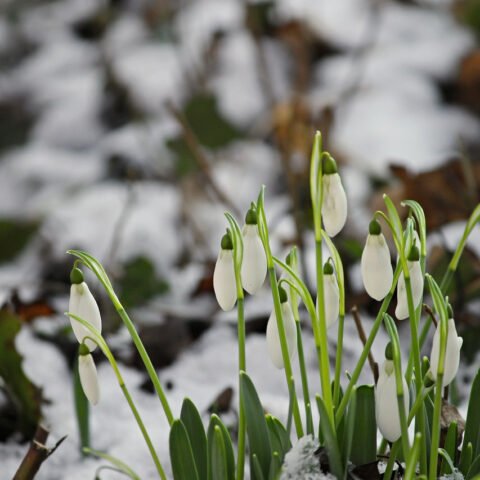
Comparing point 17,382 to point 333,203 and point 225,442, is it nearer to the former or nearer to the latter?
point 225,442

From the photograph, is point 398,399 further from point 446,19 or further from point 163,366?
point 446,19

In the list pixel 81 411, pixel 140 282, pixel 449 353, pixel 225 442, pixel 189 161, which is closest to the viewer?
pixel 449 353

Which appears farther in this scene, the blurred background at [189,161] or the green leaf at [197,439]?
the blurred background at [189,161]

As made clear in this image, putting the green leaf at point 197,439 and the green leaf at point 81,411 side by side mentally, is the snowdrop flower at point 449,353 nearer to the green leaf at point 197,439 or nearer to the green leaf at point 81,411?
the green leaf at point 197,439

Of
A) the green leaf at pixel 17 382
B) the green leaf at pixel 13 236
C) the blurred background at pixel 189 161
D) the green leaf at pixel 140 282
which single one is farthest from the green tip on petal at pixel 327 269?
the green leaf at pixel 13 236

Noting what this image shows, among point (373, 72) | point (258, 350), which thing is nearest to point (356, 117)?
point (373, 72)

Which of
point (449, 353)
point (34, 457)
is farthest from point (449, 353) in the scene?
point (34, 457)
